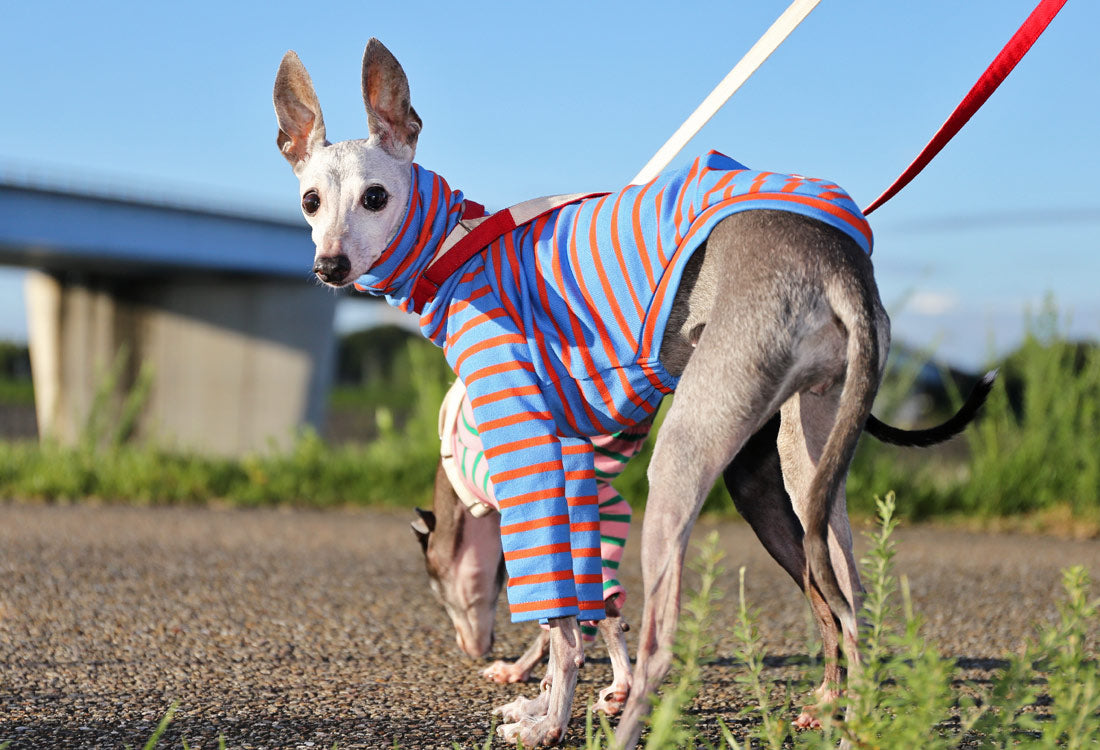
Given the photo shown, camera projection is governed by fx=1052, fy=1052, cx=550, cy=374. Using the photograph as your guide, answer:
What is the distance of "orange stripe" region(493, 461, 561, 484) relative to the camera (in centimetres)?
254

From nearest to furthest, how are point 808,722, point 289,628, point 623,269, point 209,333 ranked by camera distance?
point 623,269 < point 808,722 < point 289,628 < point 209,333

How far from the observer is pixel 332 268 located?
252cm

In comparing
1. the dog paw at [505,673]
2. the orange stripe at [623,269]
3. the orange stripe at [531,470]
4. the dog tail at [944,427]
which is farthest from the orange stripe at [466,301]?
the dog paw at [505,673]

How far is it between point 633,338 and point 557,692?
931mm

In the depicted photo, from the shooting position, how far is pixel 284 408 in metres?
19.1

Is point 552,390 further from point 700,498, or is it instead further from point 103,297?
point 103,297

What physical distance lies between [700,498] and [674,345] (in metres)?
0.44

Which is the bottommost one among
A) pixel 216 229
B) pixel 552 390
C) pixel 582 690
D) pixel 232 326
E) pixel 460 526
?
pixel 582 690

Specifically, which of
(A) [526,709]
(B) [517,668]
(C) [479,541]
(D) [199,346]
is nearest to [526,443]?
(A) [526,709]

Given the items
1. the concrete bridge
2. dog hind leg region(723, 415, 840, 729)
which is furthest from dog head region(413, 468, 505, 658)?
the concrete bridge

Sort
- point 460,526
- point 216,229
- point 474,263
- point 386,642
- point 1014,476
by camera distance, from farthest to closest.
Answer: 1. point 216,229
2. point 1014,476
3. point 386,642
4. point 460,526
5. point 474,263

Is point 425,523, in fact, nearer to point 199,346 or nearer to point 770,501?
point 770,501

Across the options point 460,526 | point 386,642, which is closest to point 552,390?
point 460,526

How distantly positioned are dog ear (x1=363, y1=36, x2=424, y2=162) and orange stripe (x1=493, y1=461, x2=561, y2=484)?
0.87 meters
